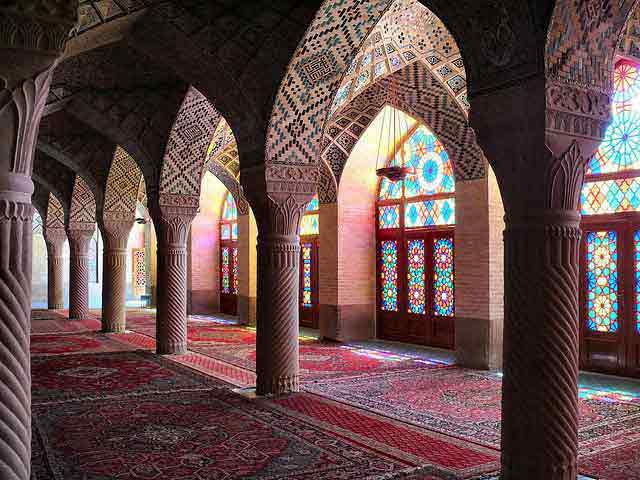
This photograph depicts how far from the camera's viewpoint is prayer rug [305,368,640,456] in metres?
5.32

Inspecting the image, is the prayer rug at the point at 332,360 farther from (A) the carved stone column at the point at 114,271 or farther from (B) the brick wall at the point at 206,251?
(B) the brick wall at the point at 206,251

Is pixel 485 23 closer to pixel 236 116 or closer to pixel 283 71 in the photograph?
pixel 283 71

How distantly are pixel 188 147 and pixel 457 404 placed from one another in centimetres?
543

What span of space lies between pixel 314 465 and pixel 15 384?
87.0 inches

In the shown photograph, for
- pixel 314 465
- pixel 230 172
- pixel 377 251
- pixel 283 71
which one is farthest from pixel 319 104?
pixel 230 172

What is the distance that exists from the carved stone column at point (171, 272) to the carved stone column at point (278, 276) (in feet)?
10.4

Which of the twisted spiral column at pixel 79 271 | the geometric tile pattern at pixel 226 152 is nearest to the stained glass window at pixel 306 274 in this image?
the geometric tile pattern at pixel 226 152

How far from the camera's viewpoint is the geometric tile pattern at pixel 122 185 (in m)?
12.4

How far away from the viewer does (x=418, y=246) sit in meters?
11.0

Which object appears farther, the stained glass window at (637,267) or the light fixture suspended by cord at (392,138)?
the light fixture suspended by cord at (392,138)

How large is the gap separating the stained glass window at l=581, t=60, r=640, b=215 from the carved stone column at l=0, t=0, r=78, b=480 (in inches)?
263

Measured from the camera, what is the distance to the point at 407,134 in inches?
442

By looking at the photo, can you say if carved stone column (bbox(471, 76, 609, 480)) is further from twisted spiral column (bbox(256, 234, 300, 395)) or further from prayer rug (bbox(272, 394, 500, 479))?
twisted spiral column (bbox(256, 234, 300, 395))

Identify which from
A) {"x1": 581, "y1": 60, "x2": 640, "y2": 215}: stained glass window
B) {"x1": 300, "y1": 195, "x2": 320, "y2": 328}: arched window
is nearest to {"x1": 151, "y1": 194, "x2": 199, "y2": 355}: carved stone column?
{"x1": 300, "y1": 195, "x2": 320, "y2": 328}: arched window
